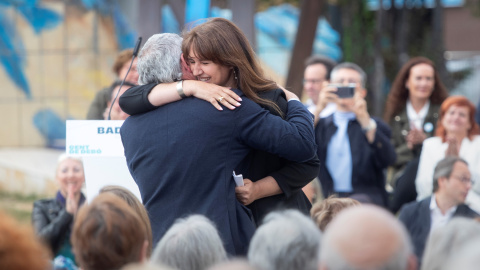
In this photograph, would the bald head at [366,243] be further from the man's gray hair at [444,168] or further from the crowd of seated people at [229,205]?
the man's gray hair at [444,168]

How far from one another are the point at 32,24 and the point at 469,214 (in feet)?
26.9

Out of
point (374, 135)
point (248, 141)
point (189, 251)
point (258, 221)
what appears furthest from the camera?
point (374, 135)

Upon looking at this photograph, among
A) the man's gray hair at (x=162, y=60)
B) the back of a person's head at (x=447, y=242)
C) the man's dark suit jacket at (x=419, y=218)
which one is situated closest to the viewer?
the back of a person's head at (x=447, y=242)

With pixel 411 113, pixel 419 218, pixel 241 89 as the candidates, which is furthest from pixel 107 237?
pixel 411 113

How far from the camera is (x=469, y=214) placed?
474 centimetres

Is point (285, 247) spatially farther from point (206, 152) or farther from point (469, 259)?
point (206, 152)

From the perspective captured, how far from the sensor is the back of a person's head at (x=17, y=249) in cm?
187

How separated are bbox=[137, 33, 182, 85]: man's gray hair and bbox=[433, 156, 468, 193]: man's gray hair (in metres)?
2.58

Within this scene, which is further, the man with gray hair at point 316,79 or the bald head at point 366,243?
the man with gray hair at point 316,79

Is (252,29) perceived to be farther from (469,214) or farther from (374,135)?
(469,214)

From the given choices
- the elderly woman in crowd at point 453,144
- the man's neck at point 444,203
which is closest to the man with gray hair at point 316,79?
the elderly woman in crowd at point 453,144

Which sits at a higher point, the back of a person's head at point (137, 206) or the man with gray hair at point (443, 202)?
the back of a person's head at point (137, 206)

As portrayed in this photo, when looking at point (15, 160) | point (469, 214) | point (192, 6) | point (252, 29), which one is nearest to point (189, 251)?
point (469, 214)

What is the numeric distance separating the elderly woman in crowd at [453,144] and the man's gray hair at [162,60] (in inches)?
117
